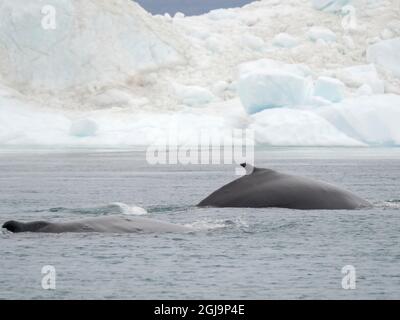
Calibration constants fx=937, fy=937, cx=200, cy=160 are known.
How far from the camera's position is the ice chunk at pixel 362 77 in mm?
85438

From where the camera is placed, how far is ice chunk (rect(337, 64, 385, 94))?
3364 inches

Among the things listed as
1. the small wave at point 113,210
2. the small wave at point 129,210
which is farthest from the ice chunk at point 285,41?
the small wave at point 129,210

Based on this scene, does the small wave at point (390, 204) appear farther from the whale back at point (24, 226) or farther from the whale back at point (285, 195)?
the whale back at point (24, 226)

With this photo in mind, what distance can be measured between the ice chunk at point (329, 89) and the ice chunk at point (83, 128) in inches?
726

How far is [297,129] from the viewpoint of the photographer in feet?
227

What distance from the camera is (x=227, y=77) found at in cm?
9194

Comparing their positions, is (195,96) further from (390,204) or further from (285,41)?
(390,204)

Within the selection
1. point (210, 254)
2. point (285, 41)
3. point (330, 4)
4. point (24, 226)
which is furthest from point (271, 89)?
point (210, 254)

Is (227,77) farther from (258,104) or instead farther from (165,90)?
(258,104)

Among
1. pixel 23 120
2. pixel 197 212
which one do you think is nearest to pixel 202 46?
pixel 23 120

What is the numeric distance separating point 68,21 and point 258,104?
22.5m

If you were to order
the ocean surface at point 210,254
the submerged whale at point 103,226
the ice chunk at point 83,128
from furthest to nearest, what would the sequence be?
the ice chunk at point 83,128 < the submerged whale at point 103,226 < the ocean surface at point 210,254

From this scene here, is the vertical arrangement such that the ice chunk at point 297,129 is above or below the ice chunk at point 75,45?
below

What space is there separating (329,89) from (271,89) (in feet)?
26.5
